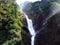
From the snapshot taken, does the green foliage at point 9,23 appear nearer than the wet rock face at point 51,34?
Yes

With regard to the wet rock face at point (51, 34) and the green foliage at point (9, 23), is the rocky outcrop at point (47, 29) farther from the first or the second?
the green foliage at point (9, 23)

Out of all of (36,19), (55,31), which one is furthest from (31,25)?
(55,31)

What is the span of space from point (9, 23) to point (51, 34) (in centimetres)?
385

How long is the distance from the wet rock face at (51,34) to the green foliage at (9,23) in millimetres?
1962

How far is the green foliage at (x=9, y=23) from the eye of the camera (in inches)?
721

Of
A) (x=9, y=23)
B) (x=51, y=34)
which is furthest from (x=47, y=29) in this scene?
(x=9, y=23)

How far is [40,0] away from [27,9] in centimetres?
294

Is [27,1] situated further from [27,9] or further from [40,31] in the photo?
[40,31]

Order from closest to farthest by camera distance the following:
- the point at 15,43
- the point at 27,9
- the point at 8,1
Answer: the point at 15,43
the point at 8,1
the point at 27,9

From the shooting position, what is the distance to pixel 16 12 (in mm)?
20812

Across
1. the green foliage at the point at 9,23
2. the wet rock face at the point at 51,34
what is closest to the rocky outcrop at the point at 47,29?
the wet rock face at the point at 51,34

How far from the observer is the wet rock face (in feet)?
60.8

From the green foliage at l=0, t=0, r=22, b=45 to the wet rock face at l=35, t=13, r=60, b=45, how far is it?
1962 millimetres

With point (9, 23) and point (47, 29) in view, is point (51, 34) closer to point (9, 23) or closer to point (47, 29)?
point (47, 29)
